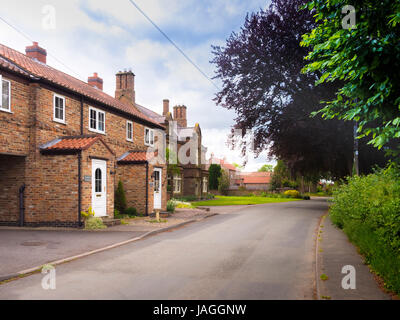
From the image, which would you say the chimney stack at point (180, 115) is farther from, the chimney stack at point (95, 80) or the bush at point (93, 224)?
the bush at point (93, 224)

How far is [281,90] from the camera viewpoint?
2183cm

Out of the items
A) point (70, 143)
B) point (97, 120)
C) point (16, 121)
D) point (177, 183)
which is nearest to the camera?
point (16, 121)

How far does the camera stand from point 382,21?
516 cm

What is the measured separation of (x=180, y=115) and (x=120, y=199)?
27514 millimetres

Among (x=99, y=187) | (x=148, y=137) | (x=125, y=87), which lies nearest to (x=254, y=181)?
(x=125, y=87)

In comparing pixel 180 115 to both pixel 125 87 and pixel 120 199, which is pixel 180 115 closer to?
pixel 125 87

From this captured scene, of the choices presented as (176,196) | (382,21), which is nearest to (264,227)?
(382,21)

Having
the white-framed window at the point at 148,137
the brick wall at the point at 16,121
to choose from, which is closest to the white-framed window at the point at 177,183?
the white-framed window at the point at 148,137

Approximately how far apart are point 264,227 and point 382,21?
422 inches

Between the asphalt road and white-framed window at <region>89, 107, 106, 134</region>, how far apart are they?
9.05m

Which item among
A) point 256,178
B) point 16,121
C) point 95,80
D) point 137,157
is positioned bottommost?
point 256,178

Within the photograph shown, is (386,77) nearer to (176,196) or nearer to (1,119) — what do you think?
(1,119)

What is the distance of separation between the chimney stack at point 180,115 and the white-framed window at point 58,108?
1139 inches

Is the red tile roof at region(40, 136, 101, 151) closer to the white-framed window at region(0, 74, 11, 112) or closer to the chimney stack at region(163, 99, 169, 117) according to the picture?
the white-framed window at region(0, 74, 11, 112)
